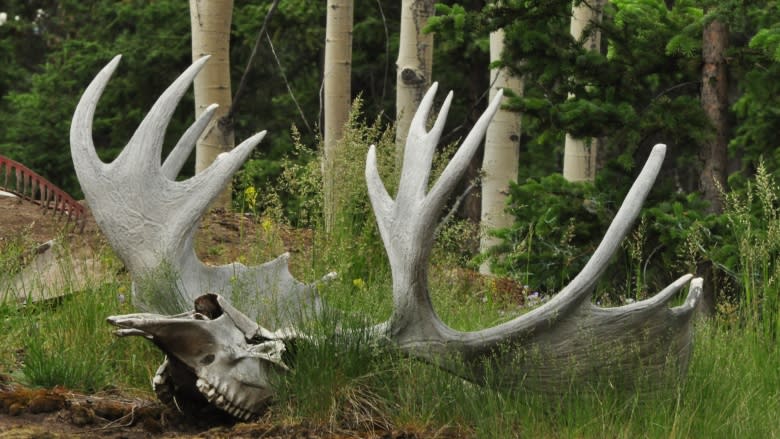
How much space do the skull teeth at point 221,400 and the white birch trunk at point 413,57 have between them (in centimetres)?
628

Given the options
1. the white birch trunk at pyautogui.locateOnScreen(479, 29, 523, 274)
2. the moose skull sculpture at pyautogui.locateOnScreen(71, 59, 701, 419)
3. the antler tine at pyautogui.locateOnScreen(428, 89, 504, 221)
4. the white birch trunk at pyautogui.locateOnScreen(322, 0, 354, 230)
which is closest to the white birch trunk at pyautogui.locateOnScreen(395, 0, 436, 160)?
the white birch trunk at pyautogui.locateOnScreen(322, 0, 354, 230)

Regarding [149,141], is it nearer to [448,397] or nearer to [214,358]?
[214,358]

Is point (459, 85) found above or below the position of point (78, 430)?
above

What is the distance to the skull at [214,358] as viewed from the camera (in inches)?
136

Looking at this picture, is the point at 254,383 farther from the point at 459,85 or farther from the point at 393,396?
the point at 459,85

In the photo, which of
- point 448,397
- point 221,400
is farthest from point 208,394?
point 448,397

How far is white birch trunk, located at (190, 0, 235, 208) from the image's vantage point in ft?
30.0

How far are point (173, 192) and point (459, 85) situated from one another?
51.4 feet

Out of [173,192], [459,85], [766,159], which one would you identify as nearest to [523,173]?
[459,85]

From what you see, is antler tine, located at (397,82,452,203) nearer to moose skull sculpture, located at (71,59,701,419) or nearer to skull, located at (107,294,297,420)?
moose skull sculpture, located at (71,59,701,419)

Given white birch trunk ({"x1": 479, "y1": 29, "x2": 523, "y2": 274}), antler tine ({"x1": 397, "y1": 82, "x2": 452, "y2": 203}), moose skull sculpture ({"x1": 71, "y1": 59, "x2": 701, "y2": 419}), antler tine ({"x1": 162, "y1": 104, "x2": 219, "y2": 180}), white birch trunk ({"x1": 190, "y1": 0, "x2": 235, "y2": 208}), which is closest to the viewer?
moose skull sculpture ({"x1": 71, "y1": 59, "x2": 701, "y2": 419})

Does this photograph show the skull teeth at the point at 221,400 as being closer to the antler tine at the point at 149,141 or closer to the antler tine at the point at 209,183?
the antler tine at the point at 209,183

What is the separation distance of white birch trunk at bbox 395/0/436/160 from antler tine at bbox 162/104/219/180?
5.30m

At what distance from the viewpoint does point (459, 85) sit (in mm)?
19688
